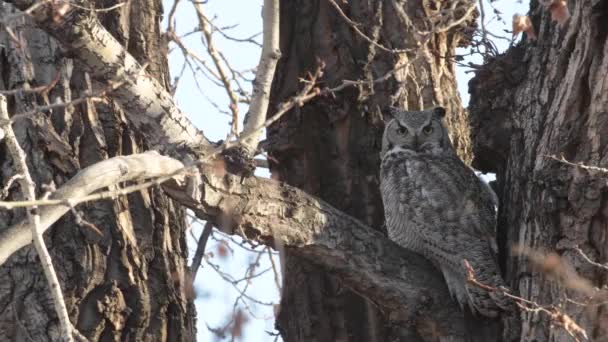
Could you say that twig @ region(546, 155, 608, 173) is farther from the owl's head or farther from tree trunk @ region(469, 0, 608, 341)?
the owl's head

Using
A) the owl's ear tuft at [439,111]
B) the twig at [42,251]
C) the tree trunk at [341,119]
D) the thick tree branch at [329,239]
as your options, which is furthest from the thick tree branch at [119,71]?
the owl's ear tuft at [439,111]

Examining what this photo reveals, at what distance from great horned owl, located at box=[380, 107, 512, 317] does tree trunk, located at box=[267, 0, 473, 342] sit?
0.34 feet

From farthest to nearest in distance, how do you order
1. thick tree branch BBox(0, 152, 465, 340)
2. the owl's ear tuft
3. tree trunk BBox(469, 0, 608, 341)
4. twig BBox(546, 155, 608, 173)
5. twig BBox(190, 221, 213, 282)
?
the owl's ear tuft, twig BBox(190, 221, 213, 282), thick tree branch BBox(0, 152, 465, 340), tree trunk BBox(469, 0, 608, 341), twig BBox(546, 155, 608, 173)

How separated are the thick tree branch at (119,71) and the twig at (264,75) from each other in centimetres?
18

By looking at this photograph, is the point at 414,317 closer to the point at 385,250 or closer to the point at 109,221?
the point at 385,250

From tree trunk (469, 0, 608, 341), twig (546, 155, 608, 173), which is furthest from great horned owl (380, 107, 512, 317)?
twig (546, 155, 608, 173)

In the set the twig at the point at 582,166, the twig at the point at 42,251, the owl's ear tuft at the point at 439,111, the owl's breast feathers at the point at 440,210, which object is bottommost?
the twig at the point at 42,251

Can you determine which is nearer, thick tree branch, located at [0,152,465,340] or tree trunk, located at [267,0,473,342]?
thick tree branch, located at [0,152,465,340]

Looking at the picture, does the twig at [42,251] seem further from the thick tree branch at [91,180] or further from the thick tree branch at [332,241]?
the thick tree branch at [332,241]

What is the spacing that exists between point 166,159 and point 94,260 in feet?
3.52

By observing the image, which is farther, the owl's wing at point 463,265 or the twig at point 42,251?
the owl's wing at point 463,265

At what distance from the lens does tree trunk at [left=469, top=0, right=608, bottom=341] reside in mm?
3213

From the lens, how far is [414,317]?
3.77m

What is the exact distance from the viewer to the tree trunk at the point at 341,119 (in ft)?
14.6
